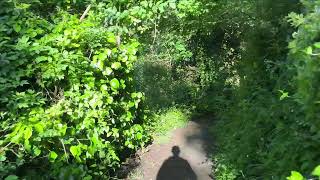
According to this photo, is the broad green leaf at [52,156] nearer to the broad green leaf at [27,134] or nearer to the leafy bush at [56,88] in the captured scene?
the leafy bush at [56,88]

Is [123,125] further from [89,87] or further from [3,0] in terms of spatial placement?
[3,0]

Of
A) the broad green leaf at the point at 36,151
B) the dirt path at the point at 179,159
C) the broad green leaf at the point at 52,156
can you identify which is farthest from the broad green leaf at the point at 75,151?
the dirt path at the point at 179,159

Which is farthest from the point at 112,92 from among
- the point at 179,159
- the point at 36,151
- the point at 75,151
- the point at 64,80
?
the point at 179,159

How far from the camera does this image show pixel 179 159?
24.4 feet

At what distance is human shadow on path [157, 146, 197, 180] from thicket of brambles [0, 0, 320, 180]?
0.50 metres

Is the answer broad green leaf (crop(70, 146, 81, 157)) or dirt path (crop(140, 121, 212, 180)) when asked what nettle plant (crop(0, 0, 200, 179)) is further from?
dirt path (crop(140, 121, 212, 180))

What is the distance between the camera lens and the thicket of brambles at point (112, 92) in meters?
3.58

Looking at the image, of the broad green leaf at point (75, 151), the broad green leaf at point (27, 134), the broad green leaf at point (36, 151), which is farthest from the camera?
the broad green leaf at point (75, 151)

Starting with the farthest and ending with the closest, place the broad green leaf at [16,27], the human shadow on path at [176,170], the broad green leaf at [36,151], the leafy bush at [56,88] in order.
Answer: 1. the human shadow on path at [176,170]
2. the broad green leaf at [16,27]
3. the leafy bush at [56,88]
4. the broad green leaf at [36,151]

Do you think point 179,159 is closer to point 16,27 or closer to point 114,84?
point 114,84

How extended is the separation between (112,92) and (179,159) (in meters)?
2.60

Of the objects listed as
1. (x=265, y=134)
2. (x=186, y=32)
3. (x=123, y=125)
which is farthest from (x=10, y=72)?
(x=186, y=32)

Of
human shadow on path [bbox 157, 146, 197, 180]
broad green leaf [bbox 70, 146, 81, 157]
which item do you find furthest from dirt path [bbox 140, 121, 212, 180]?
broad green leaf [bbox 70, 146, 81, 157]

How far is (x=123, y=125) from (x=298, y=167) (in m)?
2.89
